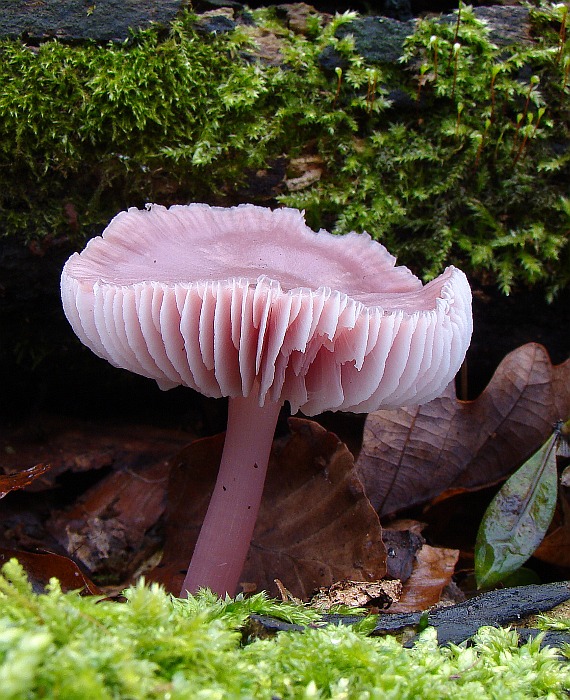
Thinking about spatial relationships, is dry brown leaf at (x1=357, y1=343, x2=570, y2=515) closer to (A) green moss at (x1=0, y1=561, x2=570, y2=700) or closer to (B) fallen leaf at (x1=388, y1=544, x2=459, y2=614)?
(B) fallen leaf at (x1=388, y1=544, x2=459, y2=614)

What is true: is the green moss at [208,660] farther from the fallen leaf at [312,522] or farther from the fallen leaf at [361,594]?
the fallen leaf at [312,522]

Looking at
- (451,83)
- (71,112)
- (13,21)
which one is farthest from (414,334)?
(13,21)

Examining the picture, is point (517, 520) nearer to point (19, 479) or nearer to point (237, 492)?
point (237, 492)

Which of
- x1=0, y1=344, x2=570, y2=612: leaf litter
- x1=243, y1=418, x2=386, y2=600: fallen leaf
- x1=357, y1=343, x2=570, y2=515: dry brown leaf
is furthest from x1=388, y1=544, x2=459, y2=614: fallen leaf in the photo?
x1=357, y1=343, x2=570, y2=515: dry brown leaf

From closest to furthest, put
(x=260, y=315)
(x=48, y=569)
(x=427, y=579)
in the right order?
(x=260, y=315)
(x=48, y=569)
(x=427, y=579)

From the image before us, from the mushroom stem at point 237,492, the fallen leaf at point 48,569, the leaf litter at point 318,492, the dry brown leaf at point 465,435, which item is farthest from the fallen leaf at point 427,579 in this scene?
the fallen leaf at point 48,569

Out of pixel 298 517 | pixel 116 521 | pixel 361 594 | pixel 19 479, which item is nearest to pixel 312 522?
pixel 298 517
